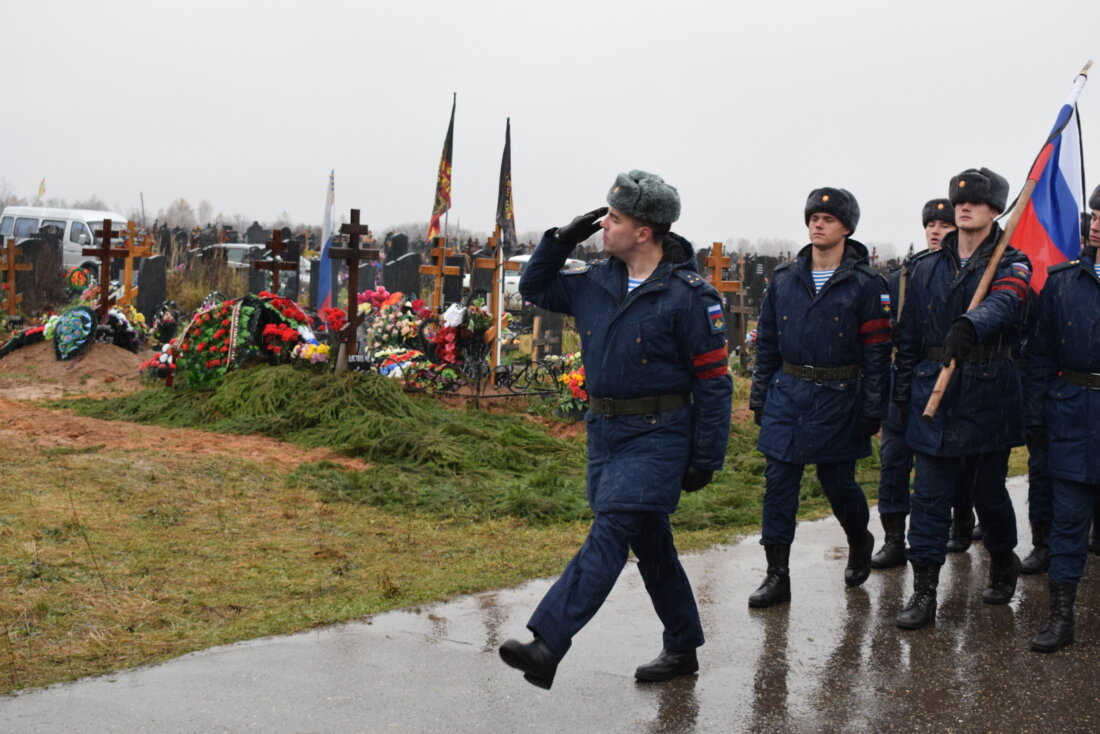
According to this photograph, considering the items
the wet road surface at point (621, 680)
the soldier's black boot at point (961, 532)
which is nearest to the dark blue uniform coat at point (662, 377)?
the wet road surface at point (621, 680)

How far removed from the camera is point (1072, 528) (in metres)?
5.12

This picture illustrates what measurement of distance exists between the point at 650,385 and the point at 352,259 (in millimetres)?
8799

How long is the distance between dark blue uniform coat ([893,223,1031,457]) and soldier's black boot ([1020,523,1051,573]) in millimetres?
1196

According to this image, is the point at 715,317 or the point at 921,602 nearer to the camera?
the point at 715,317

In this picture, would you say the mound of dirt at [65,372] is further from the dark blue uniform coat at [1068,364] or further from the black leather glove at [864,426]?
the dark blue uniform coat at [1068,364]

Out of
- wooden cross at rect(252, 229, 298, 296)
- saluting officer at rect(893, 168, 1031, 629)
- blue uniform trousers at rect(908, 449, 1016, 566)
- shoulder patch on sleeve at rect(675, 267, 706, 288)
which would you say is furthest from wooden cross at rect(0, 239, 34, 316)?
shoulder patch on sleeve at rect(675, 267, 706, 288)

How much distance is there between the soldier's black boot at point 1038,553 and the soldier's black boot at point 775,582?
5.18 feet

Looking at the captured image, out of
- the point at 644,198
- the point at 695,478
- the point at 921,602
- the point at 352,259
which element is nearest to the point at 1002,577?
the point at 921,602

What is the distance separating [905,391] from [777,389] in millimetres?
575

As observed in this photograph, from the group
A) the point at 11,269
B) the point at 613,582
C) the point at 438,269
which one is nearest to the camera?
the point at 613,582

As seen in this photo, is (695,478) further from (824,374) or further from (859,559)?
(859,559)

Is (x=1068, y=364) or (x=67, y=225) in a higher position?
(x=67, y=225)

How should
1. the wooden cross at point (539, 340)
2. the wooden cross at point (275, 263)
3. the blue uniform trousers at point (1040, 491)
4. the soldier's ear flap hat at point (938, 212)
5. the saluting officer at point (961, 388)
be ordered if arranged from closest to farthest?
1. the saluting officer at point (961, 388)
2. the blue uniform trousers at point (1040, 491)
3. the soldier's ear flap hat at point (938, 212)
4. the wooden cross at point (275, 263)
5. the wooden cross at point (539, 340)

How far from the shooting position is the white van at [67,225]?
28047 mm
